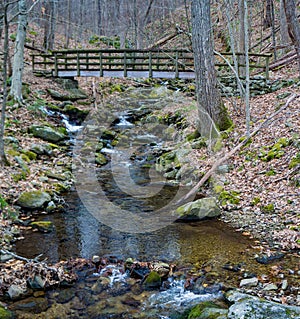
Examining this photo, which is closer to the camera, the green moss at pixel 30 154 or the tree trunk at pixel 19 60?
the green moss at pixel 30 154

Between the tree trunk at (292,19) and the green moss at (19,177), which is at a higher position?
the tree trunk at (292,19)

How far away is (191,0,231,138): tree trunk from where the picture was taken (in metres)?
10.4

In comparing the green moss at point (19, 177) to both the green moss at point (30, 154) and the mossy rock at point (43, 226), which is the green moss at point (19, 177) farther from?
the mossy rock at point (43, 226)

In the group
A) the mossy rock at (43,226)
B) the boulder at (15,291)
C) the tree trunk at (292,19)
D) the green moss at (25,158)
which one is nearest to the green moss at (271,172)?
the tree trunk at (292,19)

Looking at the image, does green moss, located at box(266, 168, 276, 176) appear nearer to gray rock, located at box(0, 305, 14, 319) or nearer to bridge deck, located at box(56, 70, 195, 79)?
gray rock, located at box(0, 305, 14, 319)

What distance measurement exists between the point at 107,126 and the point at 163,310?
11.8 meters

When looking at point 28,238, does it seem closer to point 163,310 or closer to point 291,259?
point 163,310

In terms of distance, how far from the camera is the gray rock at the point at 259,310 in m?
3.86

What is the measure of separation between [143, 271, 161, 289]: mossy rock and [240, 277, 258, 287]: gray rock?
47.3 inches

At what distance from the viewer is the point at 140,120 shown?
54.0ft

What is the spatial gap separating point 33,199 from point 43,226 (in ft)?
3.72

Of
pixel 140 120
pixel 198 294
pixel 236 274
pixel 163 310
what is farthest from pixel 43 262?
pixel 140 120

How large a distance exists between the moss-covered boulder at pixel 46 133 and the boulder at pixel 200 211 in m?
6.62

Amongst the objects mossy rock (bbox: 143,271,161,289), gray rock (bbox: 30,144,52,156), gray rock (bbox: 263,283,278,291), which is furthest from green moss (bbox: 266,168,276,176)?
gray rock (bbox: 30,144,52,156)
